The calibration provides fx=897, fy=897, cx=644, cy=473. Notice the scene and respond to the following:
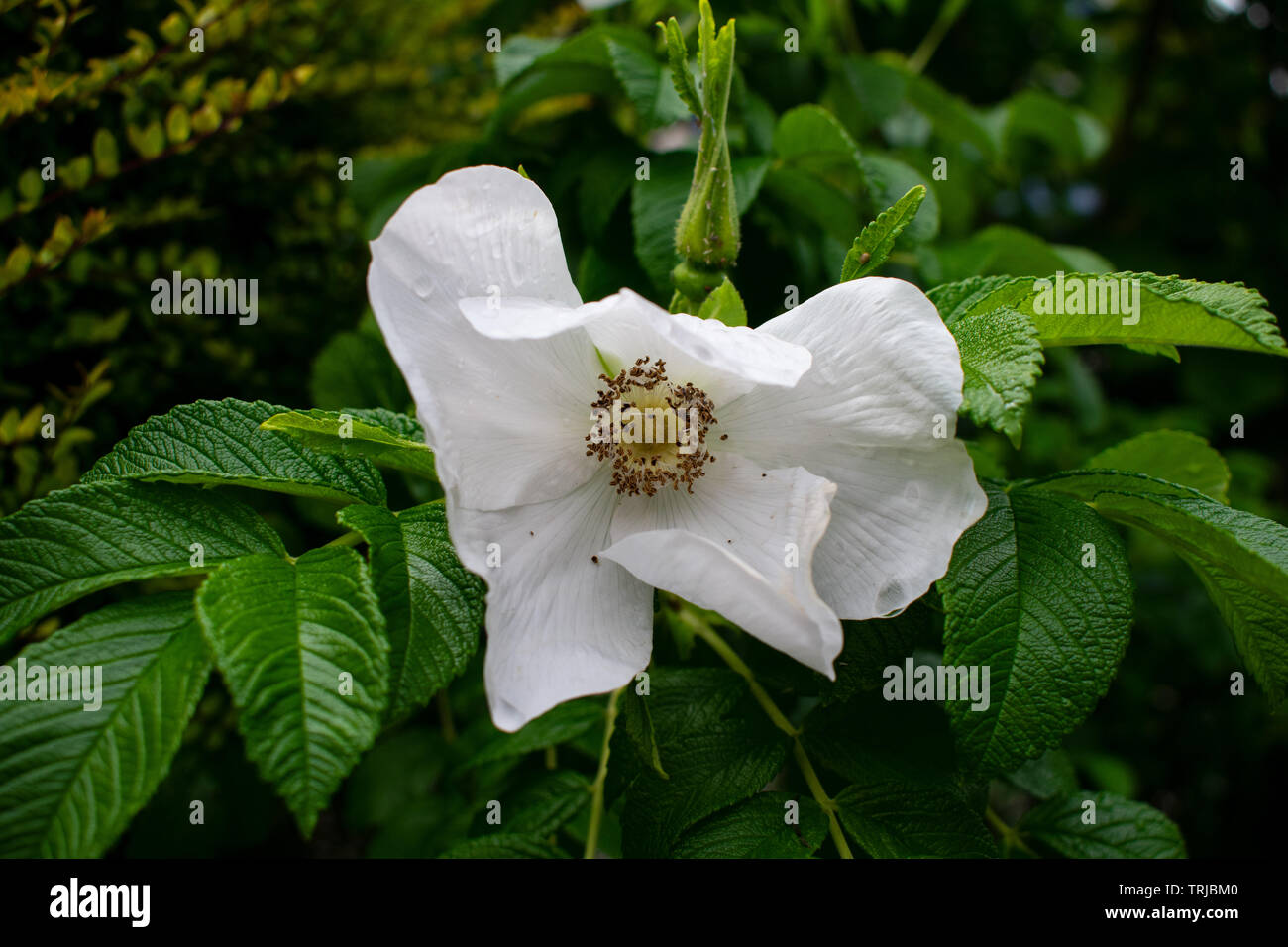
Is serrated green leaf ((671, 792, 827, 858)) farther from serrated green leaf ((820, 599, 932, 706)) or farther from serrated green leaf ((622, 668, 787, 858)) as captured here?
serrated green leaf ((820, 599, 932, 706))

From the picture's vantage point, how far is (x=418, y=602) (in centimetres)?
77

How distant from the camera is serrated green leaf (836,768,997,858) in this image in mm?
853

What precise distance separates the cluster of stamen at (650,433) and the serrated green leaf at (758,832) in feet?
1.04

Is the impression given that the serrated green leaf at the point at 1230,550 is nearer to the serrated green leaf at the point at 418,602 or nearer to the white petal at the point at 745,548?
the white petal at the point at 745,548

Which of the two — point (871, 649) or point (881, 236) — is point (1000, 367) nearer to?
point (881, 236)

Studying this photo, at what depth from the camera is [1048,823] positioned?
1.14 meters

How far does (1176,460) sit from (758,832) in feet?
2.62

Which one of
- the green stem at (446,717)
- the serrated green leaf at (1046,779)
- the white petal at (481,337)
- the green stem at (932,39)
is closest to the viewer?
the white petal at (481,337)

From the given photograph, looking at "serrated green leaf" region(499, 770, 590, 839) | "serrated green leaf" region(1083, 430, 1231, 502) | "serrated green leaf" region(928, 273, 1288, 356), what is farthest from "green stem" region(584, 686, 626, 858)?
"serrated green leaf" region(1083, 430, 1231, 502)

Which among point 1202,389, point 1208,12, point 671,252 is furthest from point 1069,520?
point 1208,12

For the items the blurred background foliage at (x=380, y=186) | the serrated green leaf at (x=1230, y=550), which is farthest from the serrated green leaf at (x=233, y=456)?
the serrated green leaf at (x=1230, y=550)

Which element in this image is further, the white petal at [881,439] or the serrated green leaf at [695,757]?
the serrated green leaf at [695,757]

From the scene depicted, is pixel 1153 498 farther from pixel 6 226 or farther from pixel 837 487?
pixel 6 226

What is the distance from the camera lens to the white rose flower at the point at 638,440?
2.33 feet
